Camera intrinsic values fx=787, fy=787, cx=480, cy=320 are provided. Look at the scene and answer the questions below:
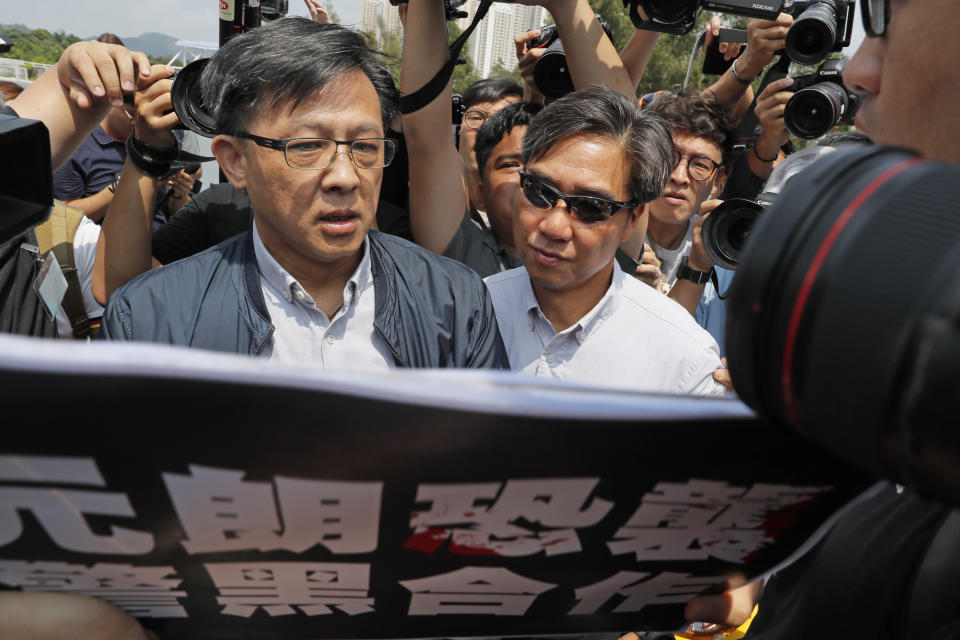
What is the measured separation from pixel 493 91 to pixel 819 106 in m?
1.51

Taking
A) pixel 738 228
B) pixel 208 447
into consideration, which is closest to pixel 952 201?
pixel 208 447

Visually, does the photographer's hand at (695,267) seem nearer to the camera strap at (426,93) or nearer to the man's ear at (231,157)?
the camera strap at (426,93)

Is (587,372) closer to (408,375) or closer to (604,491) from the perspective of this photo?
(604,491)

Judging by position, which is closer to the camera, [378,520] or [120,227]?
[378,520]

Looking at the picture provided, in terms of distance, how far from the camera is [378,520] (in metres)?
0.92

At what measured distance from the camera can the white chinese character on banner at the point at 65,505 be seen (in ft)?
2.61

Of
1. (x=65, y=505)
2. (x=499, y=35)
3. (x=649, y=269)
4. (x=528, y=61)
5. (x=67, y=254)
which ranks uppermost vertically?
(x=528, y=61)

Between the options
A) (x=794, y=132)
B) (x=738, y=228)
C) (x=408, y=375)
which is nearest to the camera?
(x=408, y=375)

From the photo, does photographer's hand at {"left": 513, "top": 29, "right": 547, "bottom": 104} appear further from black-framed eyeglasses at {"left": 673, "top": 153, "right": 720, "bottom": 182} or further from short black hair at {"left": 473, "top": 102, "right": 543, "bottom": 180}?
black-framed eyeglasses at {"left": 673, "top": 153, "right": 720, "bottom": 182}

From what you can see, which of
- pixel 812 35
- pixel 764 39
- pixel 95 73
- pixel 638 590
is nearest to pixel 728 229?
pixel 812 35

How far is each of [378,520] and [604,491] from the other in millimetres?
266

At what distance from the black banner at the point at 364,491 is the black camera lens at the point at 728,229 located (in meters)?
1.47

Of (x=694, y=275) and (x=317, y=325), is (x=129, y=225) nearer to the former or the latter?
(x=317, y=325)

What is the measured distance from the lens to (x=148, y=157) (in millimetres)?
2152
